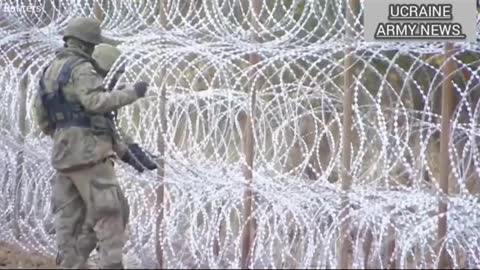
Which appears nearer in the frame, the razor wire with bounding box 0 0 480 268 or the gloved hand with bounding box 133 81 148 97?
the gloved hand with bounding box 133 81 148 97

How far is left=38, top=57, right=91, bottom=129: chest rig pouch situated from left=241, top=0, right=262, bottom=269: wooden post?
100 centimetres

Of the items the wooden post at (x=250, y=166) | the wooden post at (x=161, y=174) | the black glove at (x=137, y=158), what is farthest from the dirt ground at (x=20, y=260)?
the wooden post at (x=250, y=166)

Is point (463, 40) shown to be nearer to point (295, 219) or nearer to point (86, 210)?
point (295, 219)

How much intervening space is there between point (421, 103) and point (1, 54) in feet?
A: 11.3

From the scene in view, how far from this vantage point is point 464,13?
580 centimetres

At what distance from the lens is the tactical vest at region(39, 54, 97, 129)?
19.1ft

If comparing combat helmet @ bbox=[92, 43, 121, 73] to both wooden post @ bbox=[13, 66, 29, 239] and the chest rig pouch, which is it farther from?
wooden post @ bbox=[13, 66, 29, 239]

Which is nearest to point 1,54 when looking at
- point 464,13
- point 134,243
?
point 134,243

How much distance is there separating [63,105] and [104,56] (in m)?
0.41

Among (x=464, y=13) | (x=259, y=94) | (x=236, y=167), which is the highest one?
(x=464, y=13)

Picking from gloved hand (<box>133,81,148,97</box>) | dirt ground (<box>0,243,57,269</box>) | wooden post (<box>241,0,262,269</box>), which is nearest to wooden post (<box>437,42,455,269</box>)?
wooden post (<box>241,0,262,269</box>)

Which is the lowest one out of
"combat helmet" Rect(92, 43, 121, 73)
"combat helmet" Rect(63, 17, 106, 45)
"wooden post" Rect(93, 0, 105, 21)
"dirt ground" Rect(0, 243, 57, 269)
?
"dirt ground" Rect(0, 243, 57, 269)

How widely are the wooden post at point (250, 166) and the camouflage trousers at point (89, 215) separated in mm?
719

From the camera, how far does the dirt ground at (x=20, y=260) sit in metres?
6.71
